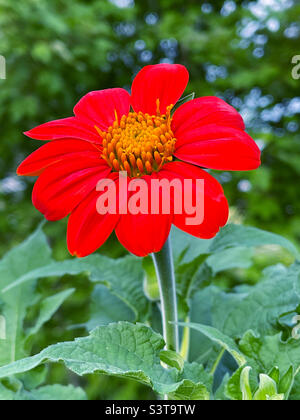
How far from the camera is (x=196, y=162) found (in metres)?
0.25

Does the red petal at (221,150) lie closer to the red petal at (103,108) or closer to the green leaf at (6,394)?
the red petal at (103,108)

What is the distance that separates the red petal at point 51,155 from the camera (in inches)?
10.6

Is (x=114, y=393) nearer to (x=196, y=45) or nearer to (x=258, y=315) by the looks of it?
(x=258, y=315)

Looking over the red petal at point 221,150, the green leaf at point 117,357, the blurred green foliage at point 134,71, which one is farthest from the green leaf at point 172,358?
the blurred green foliage at point 134,71

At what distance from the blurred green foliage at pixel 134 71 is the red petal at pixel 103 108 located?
2.33ft

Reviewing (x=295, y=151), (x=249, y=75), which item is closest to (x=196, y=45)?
(x=249, y=75)

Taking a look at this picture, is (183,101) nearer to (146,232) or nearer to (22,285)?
(146,232)

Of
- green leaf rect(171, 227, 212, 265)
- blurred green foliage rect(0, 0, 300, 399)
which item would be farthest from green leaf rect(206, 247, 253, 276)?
blurred green foliage rect(0, 0, 300, 399)

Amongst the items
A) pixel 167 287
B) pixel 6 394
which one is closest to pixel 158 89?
pixel 167 287

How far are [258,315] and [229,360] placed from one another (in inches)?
1.8

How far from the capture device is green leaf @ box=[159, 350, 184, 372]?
263 millimetres

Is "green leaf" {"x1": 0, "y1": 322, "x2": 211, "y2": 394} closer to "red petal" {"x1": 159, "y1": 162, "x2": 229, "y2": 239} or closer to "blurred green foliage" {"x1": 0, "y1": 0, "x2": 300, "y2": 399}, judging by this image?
"red petal" {"x1": 159, "y1": 162, "x2": 229, "y2": 239}

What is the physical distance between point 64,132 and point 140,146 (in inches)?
1.8

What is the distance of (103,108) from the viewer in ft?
1.01
